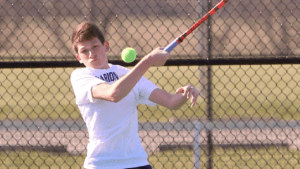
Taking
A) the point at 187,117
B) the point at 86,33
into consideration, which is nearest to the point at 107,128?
the point at 86,33

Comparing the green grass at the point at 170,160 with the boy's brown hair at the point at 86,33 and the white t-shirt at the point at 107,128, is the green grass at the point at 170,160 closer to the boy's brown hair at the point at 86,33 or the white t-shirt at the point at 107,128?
the white t-shirt at the point at 107,128

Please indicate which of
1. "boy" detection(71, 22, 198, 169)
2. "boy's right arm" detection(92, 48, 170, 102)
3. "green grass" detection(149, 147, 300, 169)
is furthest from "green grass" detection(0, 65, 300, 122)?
"boy's right arm" detection(92, 48, 170, 102)

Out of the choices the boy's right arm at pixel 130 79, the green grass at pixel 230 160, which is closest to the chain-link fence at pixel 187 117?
the green grass at pixel 230 160

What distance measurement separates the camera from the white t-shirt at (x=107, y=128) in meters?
2.27

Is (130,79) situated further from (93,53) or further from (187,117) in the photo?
(187,117)

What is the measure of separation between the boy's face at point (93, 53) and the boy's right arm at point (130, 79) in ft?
0.83

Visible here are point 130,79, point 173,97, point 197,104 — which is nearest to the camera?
point 130,79

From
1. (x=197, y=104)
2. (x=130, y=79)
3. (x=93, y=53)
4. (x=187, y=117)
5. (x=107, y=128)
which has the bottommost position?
(x=107, y=128)

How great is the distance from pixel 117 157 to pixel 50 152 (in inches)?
141

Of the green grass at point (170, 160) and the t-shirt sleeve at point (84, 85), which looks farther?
the green grass at point (170, 160)

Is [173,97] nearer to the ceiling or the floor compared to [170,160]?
nearer to the ceiling

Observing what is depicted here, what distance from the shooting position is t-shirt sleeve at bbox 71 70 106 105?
2240mm

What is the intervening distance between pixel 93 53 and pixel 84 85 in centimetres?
17

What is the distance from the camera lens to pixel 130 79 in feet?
6.68
